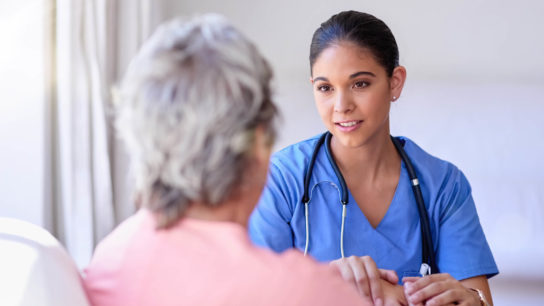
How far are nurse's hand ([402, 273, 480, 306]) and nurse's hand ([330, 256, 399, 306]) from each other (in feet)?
0.22

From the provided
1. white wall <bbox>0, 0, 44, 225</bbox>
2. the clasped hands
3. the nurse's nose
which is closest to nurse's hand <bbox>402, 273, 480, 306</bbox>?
the clasped hands

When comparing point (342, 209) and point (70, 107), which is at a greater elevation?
point (70, 107)

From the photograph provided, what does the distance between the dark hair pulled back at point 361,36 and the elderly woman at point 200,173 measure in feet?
2.81

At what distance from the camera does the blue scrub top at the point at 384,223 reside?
4.85ft

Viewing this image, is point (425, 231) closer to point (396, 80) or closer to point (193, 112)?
point (396, 80)

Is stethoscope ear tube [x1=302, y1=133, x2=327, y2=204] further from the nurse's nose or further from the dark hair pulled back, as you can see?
the dark hair pulled back

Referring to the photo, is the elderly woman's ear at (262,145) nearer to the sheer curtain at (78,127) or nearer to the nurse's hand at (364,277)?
the nurse's hand at (364,277)

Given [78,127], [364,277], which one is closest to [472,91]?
[78,127]

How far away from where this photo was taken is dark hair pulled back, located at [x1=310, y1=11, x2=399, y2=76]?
1561 mm

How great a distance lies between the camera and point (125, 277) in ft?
2.43

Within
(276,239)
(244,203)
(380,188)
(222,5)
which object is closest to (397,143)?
(380,188)

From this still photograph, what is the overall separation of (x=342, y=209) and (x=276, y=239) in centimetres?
18

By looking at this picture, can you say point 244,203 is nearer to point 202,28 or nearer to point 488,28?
point 202,28

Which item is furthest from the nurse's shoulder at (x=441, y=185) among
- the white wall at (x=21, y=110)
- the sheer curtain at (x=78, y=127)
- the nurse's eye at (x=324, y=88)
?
the white wall at (x=21, y=110)
